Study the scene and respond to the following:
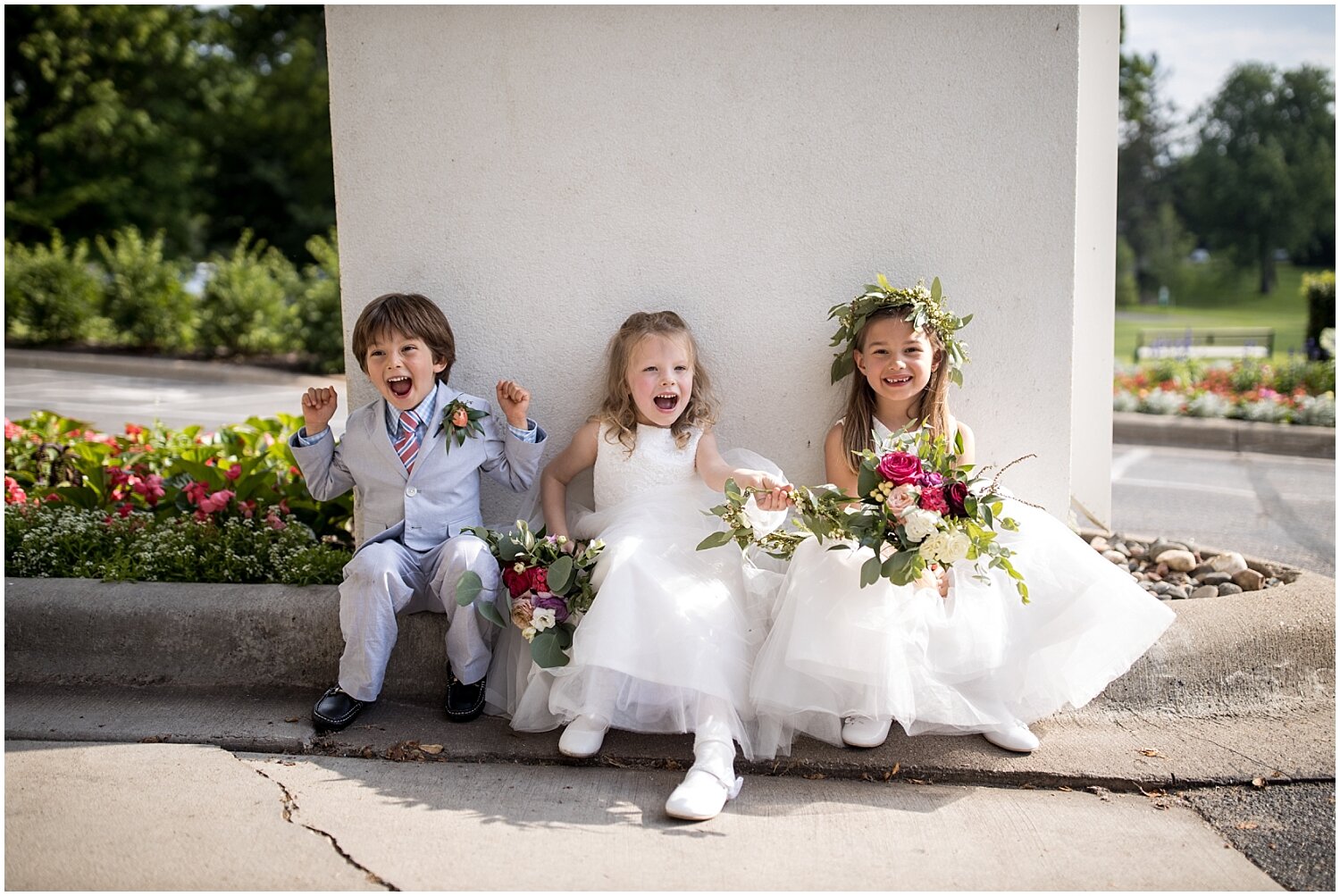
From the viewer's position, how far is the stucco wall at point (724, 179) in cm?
376

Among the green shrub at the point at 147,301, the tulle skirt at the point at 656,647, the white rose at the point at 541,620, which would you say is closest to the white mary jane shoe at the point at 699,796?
the tulle skirt at the point at 656,647

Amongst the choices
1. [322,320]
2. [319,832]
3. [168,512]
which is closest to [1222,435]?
[168,512]

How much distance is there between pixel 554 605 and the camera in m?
3.20

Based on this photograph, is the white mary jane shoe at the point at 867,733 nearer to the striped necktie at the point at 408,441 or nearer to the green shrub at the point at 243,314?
the striped necktie at the point at 408,441

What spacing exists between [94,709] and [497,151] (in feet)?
7.67

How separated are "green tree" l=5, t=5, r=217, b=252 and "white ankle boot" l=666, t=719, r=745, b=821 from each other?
2234 cm

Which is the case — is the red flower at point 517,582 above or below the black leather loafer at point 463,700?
above

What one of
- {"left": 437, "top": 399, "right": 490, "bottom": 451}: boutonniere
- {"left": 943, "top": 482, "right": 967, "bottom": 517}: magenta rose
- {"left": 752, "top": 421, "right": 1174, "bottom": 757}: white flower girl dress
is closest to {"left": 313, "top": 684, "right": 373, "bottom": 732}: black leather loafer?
{"left": 437, "top": 399, "right": 490, "bottom": 451}: boutonniere

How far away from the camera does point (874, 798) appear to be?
2914mm

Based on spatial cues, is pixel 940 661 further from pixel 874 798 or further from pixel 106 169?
pixel 106 169

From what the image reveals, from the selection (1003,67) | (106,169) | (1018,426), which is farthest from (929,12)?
(106,169)

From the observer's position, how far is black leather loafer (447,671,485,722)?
335 cm

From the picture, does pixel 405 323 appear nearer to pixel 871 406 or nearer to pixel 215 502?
pixel 215 502

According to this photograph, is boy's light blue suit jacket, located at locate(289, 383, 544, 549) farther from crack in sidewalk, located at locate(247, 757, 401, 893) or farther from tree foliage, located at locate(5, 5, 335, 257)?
tree foliage, located at locate(5, 5, 335, 257)
